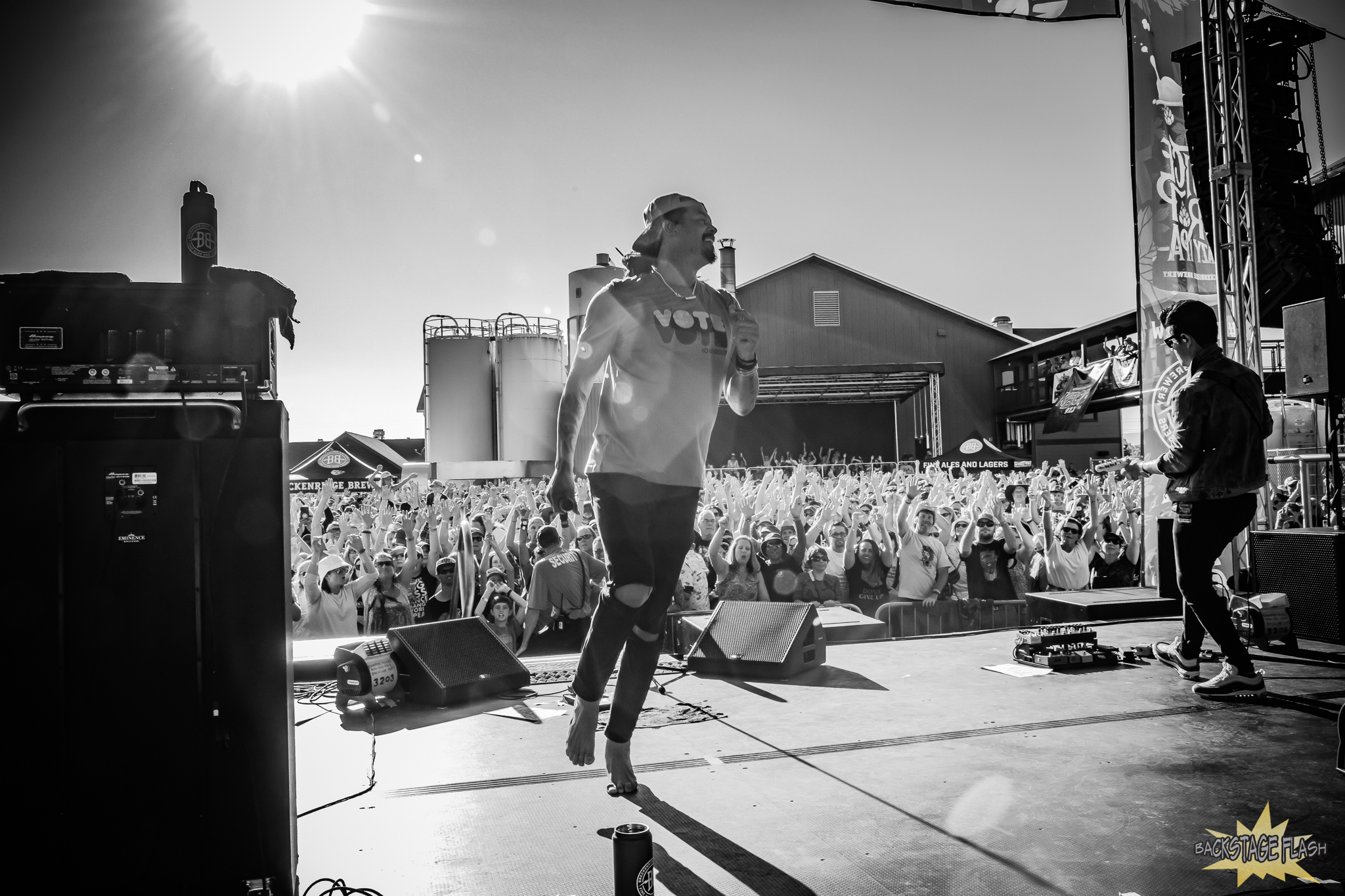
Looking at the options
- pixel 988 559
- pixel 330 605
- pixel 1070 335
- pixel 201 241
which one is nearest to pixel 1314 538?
pixel 988 559

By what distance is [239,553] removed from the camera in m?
1.89

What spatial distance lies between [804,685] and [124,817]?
9.25 feet

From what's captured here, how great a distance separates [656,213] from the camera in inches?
103

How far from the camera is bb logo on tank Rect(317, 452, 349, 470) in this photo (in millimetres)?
23562

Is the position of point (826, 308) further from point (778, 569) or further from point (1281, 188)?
point (778, 569)

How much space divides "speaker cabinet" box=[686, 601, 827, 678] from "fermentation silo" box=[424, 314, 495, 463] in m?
20.8

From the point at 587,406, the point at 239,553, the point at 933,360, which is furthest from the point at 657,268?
the point at 933,360

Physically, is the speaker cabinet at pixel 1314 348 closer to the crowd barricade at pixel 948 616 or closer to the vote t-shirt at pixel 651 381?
the crowd barricade at pixel 948 616

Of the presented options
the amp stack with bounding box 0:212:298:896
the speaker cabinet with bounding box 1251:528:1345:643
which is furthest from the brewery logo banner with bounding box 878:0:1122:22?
the amp stack with bounding box 0:212:298:896

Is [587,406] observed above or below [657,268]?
below

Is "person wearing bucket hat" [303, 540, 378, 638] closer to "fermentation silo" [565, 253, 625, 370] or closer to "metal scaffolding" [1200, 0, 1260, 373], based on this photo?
"metal scaffolding" [1200, 0, 1260, 373]

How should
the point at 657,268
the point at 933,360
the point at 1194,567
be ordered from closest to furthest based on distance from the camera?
the point at 657,268 < the point at 1194,567 < the point at 933,360

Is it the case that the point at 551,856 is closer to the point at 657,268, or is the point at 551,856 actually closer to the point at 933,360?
the point at 657,268

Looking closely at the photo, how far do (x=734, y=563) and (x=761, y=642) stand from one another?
2704 mm
